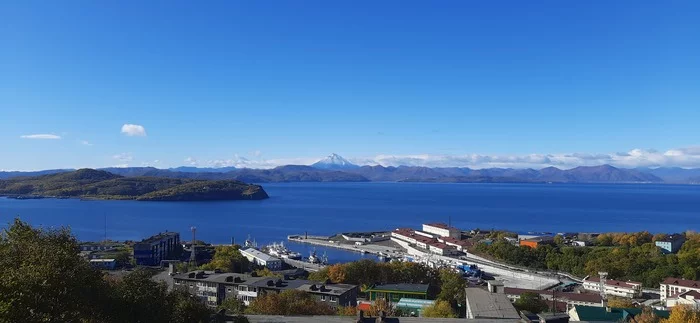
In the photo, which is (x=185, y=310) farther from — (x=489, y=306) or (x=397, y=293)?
(x=397, y=293)

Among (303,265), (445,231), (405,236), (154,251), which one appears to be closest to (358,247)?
(405,236)

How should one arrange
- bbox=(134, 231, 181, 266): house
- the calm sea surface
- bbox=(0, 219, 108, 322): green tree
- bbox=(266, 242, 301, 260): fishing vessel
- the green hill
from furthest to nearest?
the green hill, the calm sea surface, bbox=(266, 242, 301, 260): fishing vessel, bbox=(134, 231, 181, 266): house, bbox=(0, 219, 108, 322): green tree

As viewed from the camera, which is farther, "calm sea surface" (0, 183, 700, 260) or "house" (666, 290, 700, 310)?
"calm sea surface" (0, 183, 700, 260)

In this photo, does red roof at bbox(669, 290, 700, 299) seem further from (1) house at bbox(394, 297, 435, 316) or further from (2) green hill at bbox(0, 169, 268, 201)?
(2) green hill at bbox(0, 169, 268, 201)

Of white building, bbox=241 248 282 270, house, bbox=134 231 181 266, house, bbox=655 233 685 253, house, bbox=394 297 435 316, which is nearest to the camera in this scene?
house, bbox=394 297 435 316

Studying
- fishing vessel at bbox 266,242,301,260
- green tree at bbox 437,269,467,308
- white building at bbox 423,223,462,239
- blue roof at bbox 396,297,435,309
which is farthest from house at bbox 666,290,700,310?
white building at bbox 423,223,462,239

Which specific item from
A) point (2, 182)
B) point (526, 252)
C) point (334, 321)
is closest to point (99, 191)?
point (2, 182)
